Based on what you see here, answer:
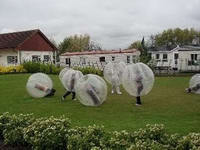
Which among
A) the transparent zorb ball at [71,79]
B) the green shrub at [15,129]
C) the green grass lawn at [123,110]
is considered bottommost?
Result: the green grass lawn at [123,110]

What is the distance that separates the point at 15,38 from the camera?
3384cm

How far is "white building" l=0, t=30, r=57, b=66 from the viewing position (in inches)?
1276

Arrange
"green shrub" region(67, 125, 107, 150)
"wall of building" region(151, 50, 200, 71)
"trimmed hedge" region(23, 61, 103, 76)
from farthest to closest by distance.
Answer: "wall of building" region(151, 50, 200, 71) → "trimmed hedge" region(23, 61, 103, 76) → "green shrub" region(67, 125, 107, 150)

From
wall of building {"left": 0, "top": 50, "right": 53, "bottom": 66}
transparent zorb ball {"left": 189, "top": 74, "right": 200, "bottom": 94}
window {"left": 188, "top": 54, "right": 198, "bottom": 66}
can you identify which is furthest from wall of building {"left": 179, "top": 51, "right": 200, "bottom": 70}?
transparent zorb ball {"left": 189, "top": 74, "right": 200, "bottom": 94}

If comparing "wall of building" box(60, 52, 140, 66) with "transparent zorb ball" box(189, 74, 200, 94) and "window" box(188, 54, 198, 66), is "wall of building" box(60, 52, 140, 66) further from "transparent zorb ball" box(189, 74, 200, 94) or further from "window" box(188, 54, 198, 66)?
"transparent zorb ball" box(189, 74, 200, 94)

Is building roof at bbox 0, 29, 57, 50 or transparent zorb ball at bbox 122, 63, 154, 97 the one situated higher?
building roof at bbox 0, 29, 57, 50

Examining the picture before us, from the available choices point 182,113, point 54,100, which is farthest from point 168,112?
point 54,100

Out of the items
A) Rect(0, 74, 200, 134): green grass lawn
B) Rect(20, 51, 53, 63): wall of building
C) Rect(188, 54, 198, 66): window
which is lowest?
Rect(0, 74, 200, 134): green grass lawn

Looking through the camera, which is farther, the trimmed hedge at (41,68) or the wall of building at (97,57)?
the wall of building at (97,57)

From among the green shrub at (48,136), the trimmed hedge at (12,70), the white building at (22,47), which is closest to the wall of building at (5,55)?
the white building at (22,47)

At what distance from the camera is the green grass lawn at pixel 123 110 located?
316 inches

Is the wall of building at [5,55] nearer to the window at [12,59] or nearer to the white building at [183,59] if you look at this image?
the window at [12,59]

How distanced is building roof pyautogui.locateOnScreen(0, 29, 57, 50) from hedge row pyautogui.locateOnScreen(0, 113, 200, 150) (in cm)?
2708

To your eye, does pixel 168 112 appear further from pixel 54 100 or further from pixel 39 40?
pixel 39 40
